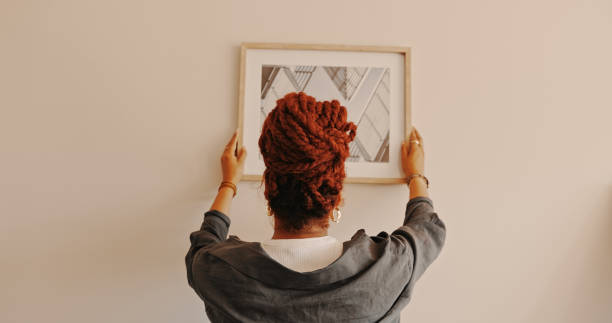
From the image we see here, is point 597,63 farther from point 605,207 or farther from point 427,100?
point 427,100

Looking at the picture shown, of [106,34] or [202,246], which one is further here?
[106,34]

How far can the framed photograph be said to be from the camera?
1.20 metres

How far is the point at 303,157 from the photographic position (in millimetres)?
733

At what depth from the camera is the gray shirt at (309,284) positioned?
73 centimetres

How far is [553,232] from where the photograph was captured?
1.21 m

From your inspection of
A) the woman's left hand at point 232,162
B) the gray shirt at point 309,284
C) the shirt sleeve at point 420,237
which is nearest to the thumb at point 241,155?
the woman's left hand at point 232,162

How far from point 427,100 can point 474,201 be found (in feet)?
1.13

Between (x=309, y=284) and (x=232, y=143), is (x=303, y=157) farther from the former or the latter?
(x=232, y=143)

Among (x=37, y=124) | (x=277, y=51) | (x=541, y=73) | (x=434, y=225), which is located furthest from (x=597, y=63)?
(x=37, y=124)

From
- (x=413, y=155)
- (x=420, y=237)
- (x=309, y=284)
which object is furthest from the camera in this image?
(x=413, y=155)

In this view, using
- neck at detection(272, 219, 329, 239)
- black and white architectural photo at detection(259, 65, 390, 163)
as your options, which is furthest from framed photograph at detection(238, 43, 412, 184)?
neck at detection(272, 219, 329, 239)

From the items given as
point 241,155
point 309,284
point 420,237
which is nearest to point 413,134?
point 420,237

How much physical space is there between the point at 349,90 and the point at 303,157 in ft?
1.78

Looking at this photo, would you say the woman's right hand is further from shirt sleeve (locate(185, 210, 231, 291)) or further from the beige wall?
shirt sleeve (locate(185, 210, 231, 291))
